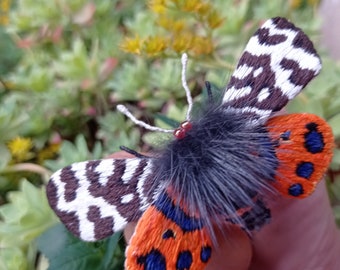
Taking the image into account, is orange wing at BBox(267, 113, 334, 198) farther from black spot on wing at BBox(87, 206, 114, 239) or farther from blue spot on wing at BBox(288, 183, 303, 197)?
black spot on wing at BBox(87, 206, 114, 239)

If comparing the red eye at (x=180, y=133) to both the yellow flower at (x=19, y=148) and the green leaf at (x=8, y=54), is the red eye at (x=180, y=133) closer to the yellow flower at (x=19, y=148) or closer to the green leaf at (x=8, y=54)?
the yellow flower at (x=19, y=148)

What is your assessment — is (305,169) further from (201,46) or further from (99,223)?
(201,46)

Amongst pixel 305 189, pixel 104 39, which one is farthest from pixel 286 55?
pixel 104 39

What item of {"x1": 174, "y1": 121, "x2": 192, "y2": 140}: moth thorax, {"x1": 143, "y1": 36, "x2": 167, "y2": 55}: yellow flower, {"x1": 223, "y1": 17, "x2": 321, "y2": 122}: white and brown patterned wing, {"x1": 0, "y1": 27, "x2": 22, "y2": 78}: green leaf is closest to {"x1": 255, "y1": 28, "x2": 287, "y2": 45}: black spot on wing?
{"x1": 223, "y1": 17, "x2": 321, "y2": 122}: white and brown patterned wing

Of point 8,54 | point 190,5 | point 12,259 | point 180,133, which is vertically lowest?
point 12,259

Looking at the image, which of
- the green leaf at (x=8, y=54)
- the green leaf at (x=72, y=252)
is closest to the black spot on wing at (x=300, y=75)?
the green leaf at (x=72, y=252)

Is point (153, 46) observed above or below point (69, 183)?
above

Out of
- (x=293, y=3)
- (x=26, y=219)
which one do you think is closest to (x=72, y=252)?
(x=26, y=219)
